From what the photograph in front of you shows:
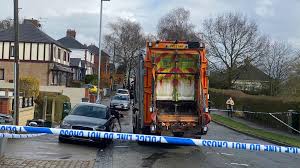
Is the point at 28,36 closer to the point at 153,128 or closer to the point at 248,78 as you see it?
the point at 248,78

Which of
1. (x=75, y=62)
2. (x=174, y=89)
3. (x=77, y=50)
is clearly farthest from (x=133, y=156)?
(x=77, y=50)

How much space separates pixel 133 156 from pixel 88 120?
9.53 ft

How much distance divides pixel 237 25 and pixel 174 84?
182 feet

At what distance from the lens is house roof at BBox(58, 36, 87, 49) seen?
296 feet

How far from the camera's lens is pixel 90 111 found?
17922 millimetres

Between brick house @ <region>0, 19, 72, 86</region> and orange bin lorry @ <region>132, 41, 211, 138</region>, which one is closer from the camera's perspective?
orange bin lorry @ <region>132, 41, 211, 138</region>

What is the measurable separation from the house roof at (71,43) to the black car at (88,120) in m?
72.8

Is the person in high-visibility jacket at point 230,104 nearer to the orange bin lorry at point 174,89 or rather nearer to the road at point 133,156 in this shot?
the orange bin lorry at point 174,89

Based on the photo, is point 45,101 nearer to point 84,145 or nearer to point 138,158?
point 84,145

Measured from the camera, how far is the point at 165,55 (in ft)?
55.5

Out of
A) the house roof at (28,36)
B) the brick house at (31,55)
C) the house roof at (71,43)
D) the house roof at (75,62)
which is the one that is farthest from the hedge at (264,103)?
the house roof at (71,43)

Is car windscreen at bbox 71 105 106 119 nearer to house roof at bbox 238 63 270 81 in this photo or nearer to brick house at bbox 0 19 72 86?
brick house at bbox 0 19 72 86

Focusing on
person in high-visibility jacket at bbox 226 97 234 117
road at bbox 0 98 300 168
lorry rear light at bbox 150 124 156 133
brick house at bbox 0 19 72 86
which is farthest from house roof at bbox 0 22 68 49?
lorry rear light at bbox 150 124 156 133

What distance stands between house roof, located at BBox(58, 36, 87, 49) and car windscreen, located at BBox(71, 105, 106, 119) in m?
72.7
